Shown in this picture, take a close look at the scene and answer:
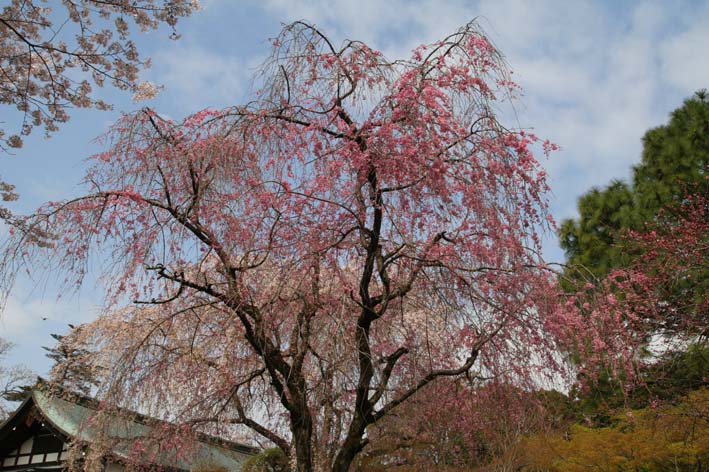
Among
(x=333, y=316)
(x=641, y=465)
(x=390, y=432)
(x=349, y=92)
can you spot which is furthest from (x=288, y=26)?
(x=641, y=465)

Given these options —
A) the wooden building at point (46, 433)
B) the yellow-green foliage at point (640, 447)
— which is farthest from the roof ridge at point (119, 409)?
the yellow-green foliage at point (640, 447)

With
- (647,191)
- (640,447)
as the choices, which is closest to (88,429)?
(640,447)

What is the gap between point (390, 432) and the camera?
7.32 meters

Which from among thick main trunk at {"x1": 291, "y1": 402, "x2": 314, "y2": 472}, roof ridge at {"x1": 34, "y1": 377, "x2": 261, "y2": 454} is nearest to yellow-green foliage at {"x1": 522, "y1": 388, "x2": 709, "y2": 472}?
thick main trunk at {"x1": 291, "y1": 402, "x2": 314, "y2": 472}

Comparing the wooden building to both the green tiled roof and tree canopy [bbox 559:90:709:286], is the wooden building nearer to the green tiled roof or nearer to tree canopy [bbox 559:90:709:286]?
the green tiled roof

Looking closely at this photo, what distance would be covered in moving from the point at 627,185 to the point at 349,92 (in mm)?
9765

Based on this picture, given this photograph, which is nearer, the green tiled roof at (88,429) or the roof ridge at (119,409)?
the roof ridge at (119,409)

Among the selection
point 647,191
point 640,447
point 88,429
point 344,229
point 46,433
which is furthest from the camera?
point 647,191

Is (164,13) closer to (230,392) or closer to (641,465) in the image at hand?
(230,392)

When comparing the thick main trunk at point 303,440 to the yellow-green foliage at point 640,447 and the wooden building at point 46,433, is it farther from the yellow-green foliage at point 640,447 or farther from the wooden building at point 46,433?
the wooden building at point 46,433

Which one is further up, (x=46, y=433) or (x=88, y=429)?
(x=46, y=433)

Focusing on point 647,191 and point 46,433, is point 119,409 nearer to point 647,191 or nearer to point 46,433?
point 46,433

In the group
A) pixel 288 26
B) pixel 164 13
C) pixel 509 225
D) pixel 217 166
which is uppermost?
pixel 288 26

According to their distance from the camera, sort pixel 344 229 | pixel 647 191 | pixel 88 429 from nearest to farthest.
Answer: pixel 344 229
pixel 88 429
pixel 647 191
